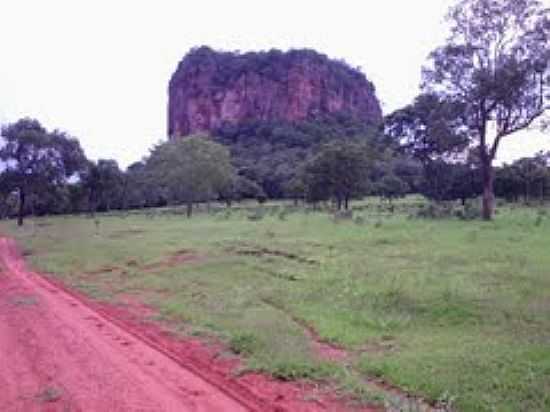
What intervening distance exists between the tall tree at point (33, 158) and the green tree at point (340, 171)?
21327mm

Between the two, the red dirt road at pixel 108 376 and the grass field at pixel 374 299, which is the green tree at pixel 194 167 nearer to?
the grass field at pixel 374 299

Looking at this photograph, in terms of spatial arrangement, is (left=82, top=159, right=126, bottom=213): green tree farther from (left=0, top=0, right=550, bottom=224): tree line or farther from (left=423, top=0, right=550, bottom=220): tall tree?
(left=423, top=0, right=550, bottom=220): tall tree

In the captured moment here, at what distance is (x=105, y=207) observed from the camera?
105 metres

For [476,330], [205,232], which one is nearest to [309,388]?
[476,330]

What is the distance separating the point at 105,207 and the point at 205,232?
7190 cm

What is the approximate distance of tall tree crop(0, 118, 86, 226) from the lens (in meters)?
62.8

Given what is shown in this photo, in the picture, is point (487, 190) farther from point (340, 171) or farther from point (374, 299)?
point (340, 171)

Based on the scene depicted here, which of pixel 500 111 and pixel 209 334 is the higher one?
pixel 500 111

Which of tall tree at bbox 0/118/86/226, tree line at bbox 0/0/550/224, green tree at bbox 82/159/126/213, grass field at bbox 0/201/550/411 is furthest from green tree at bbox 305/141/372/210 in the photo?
grass field at bbox 0/201/550/411

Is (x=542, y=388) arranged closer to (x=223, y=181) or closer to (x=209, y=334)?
(x=209, y=334)

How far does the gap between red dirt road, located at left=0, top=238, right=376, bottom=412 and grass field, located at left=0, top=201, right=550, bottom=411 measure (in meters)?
0.89

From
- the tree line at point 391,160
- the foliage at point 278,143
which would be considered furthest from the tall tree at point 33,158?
the foliage at point 278,143

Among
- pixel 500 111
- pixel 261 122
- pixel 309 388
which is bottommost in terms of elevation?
pixel 309 388

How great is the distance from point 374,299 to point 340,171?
49.1 metres
